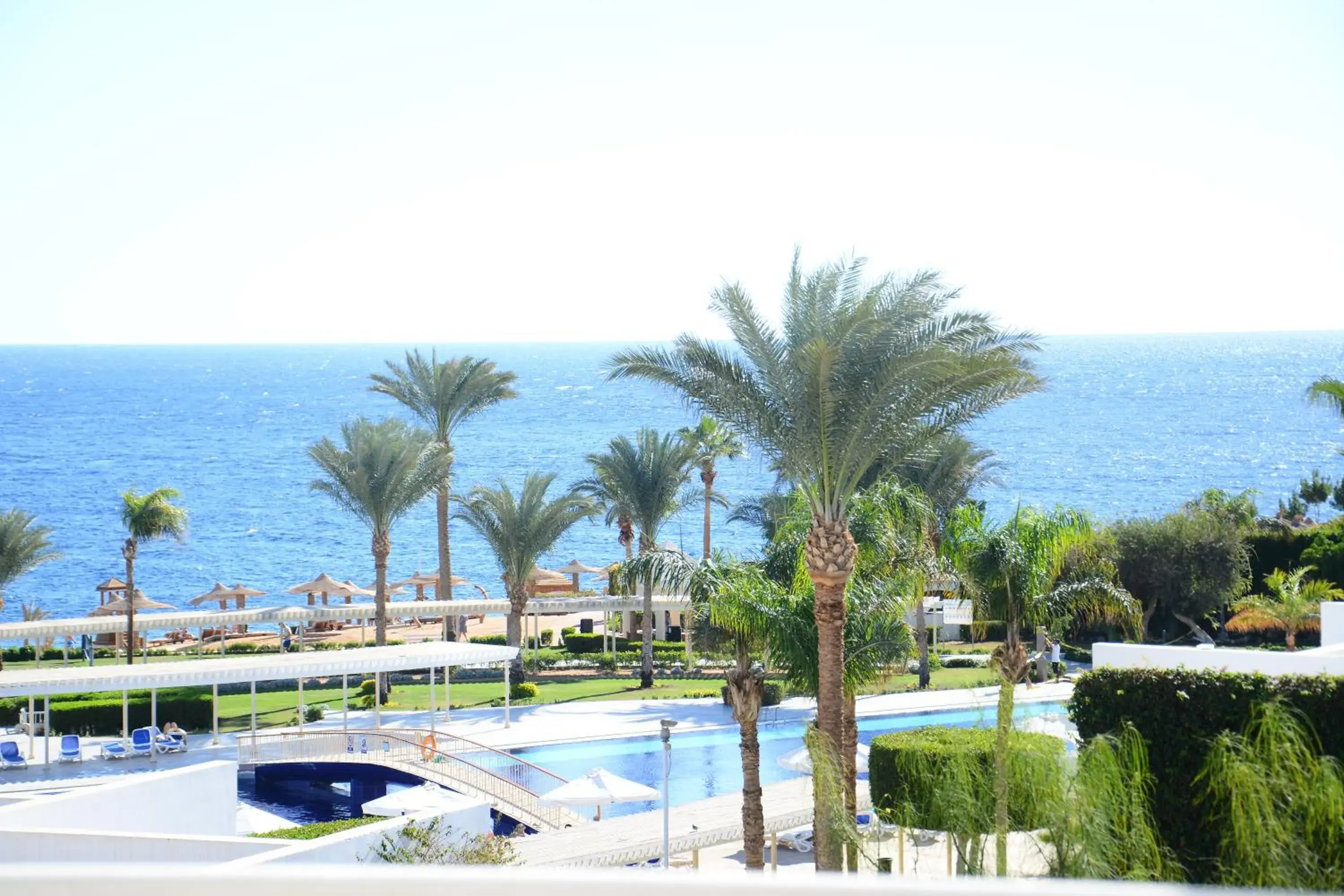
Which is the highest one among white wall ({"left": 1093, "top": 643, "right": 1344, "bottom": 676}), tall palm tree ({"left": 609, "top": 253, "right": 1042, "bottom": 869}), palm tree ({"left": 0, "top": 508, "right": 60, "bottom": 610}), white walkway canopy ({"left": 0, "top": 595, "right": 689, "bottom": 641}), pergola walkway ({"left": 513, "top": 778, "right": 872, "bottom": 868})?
tall palm tree ({"left": 609, "top": 253, "right": 1042, "bottom": 869})

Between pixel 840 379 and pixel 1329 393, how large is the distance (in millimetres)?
10235

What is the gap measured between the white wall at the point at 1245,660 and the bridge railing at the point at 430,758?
9.79 m

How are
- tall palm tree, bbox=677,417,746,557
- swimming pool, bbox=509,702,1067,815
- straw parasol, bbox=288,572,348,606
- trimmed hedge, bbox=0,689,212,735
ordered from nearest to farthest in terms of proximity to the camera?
swimming pool, bbox=509,702,1067,815, trimmed hedge, bbox=0,689,212,735, tall palm tree, bbox=677,417,746,557, straw parasol, bbox=288,572,348,606

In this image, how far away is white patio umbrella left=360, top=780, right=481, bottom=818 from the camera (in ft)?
62.7

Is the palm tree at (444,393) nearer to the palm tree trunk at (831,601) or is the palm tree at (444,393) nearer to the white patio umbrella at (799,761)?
the white patio umbrella at (799,761)

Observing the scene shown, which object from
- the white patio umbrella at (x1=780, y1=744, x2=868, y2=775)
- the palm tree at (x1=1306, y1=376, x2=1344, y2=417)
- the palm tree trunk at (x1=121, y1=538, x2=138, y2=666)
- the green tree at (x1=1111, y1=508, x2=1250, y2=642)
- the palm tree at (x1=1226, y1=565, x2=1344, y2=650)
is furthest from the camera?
the green tree at (x1=1111, y1=508, x2=1250, y2=642)

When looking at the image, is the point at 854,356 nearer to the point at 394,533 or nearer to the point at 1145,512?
the point at 1145,512

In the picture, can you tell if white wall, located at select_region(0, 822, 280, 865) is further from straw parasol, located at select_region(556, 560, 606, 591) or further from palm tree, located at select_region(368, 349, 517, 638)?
straw parasol, located at select_region(556, 560, 606, 591)

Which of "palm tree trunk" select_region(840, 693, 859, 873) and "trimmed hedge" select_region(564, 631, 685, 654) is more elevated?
"palm tree trunk" select_region(840, 693, 859, 873)

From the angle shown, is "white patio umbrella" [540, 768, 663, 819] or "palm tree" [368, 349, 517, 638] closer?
"white patio umbrella" [540, 768, 663, 819]

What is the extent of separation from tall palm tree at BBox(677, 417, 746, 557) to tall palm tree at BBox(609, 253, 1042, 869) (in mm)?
19759

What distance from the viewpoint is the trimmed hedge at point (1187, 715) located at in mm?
11383

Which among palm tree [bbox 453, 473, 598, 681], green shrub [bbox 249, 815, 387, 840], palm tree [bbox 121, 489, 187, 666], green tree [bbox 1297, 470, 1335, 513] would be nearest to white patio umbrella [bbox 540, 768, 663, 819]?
green shrub [bbox 249, 815, 387, 840]

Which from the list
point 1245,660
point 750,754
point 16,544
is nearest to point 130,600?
point 16,544
